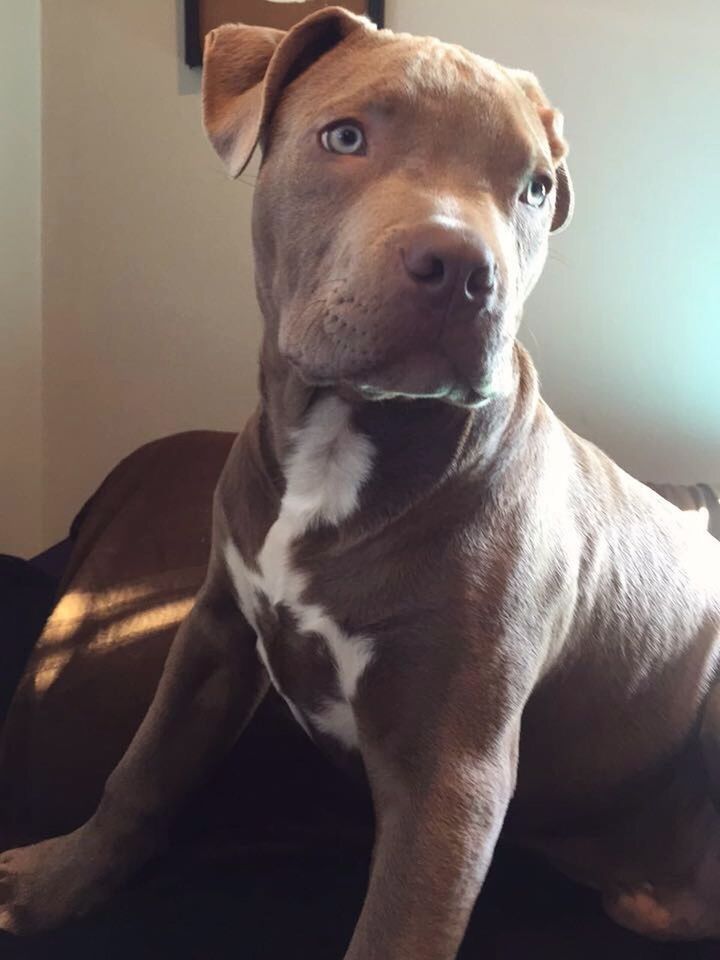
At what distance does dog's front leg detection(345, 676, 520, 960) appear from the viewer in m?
1.07

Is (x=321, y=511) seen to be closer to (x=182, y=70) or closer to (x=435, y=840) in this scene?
(x=435, y=840)

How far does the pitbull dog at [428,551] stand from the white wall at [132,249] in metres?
1.07

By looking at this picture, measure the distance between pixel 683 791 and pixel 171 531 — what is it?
1.04 meters

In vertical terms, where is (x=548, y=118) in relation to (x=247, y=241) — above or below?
above

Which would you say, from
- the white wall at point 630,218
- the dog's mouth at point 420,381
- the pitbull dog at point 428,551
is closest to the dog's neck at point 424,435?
the pitbull dog at point 428,551

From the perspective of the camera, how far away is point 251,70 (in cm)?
119

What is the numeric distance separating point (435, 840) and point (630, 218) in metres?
1.48

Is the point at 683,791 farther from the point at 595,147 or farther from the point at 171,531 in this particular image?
the point at 595,147

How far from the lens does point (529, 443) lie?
4.00 ft

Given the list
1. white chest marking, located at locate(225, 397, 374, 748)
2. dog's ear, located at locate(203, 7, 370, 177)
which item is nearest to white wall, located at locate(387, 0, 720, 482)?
dog's ear, located at locate(203, 7, 370, 177)

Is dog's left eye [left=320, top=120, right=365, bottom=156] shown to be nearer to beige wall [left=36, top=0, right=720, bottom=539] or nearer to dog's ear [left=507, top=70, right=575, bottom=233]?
dog's ear [left=507, top=70, right=575, bottom=233]

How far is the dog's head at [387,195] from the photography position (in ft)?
3.10

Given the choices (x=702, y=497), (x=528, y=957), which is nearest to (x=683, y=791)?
(x=528, y=957)

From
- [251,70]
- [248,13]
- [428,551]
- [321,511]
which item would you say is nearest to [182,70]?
[248,13]
